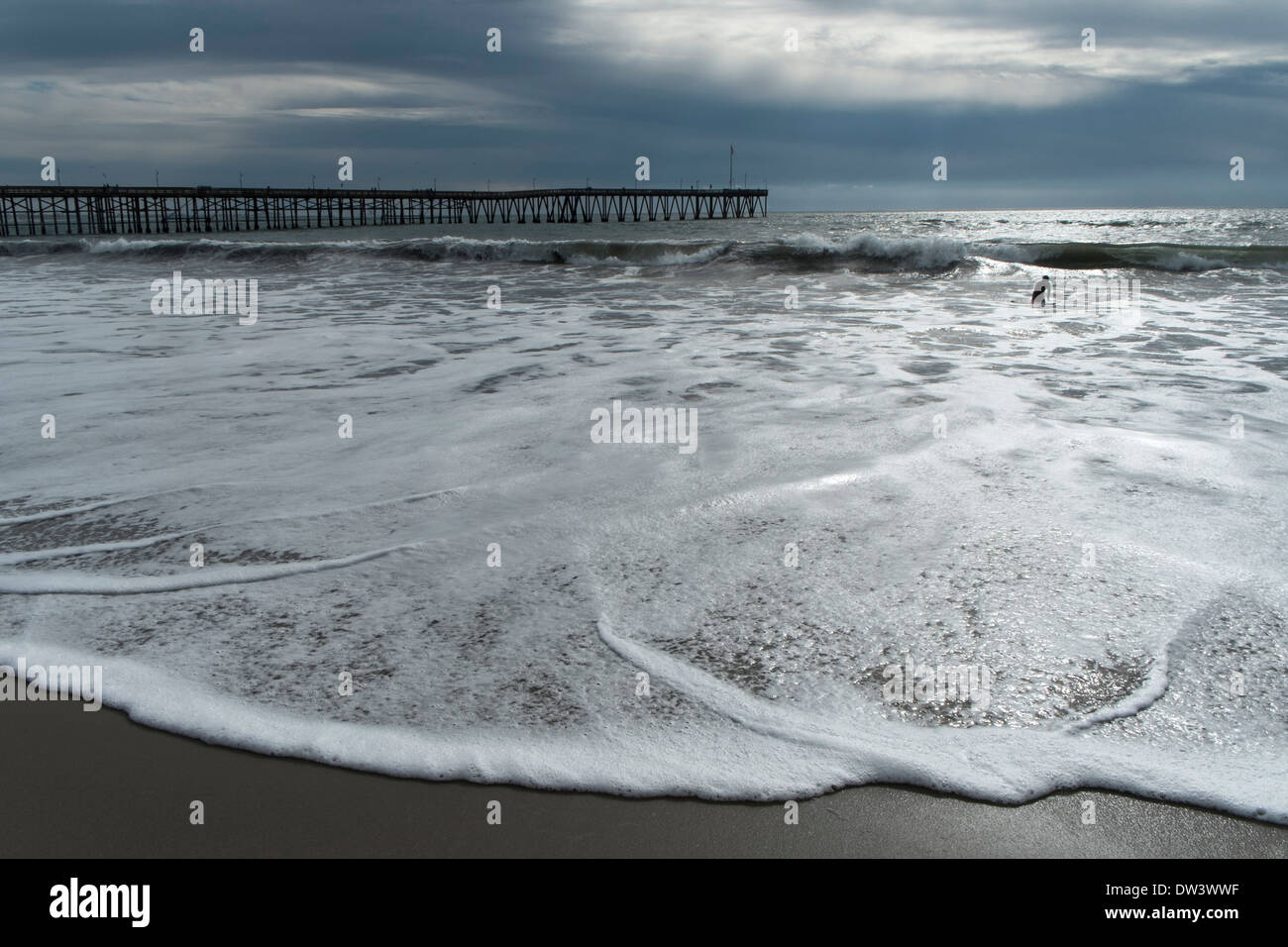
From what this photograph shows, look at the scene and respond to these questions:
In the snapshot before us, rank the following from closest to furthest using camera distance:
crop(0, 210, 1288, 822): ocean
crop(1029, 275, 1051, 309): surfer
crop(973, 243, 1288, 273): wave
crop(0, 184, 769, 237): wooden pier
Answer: crop(0, 210, 1288, 822): ocean
crop(1029, 275, 1051, 309): surfer
crop(973, 243, 1288, 273): wave
crop(0, 184, 769, 237): wooden pier

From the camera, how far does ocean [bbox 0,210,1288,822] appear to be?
2.08 meters

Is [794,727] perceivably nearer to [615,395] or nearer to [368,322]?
[615,395]

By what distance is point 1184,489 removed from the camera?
12.0 feet

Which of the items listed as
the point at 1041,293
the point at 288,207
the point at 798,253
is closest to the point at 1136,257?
the point at 798,253

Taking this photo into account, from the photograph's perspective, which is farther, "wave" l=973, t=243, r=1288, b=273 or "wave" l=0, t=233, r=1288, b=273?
"wave" l=0, t=233, r=1288, b=273

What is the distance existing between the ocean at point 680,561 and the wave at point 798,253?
941cm

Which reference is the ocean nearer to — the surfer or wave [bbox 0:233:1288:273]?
the surfer

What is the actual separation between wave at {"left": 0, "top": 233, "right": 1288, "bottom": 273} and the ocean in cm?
941

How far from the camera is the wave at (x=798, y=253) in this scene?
51.9 ft

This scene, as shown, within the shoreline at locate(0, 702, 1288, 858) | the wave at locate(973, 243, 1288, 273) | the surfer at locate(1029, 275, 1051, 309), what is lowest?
the shoreline at locate(0, 702, 1288, 858)

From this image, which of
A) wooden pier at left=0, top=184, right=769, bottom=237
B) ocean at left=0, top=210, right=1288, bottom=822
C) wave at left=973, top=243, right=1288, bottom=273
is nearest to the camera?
ocean at left=0, top=210, right=1288, bottom=822

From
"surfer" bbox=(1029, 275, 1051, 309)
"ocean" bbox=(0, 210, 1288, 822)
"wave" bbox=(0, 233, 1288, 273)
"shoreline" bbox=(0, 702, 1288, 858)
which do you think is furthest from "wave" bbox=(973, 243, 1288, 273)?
"shoreline" bbox=(0, 702, 1288, 858)
